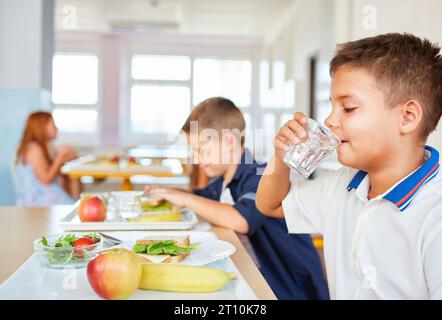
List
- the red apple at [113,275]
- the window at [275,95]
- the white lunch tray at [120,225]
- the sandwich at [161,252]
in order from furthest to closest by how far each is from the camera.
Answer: the window at [275,95] < the white lunch tray at [120,225] < the sandwich at [161,252] < the red apple at [113,275]

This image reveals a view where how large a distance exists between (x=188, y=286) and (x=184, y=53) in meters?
8.05

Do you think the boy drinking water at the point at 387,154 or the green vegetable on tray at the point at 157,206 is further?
the green vegetable on tray at the point at 157,206

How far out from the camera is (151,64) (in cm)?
858

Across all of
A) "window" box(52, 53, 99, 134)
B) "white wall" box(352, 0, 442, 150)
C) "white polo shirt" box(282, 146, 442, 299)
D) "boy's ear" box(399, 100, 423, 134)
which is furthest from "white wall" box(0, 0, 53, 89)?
"window" box(52, 53, 99, 134)

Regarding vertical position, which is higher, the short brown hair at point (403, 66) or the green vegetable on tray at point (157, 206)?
the short brown hair at point (403, 66)

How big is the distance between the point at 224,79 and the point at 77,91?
93.5 inches

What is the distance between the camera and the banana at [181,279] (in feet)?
2.14

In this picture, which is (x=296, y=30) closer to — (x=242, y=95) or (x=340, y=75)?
(x=242, y=95)

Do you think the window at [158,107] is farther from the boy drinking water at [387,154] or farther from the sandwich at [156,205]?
the boy drinking water at [387,154]

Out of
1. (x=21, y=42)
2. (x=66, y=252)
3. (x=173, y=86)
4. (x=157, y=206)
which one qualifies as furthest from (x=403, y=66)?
(x=173, y=86)

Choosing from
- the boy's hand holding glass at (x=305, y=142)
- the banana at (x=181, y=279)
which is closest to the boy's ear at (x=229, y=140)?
the boy's hand holding glass at (x=305, y=142)

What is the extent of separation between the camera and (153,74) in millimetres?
8602

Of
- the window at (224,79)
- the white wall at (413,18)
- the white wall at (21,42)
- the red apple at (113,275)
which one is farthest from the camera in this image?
the window at (224,79)
